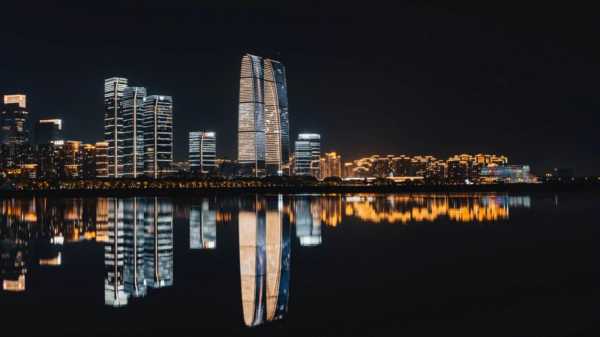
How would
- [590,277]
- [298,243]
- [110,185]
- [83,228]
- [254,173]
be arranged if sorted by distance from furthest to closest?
1. [254,173]
2. [110,185]
3. [83,228]
4. [298,243]
5. [590,277]

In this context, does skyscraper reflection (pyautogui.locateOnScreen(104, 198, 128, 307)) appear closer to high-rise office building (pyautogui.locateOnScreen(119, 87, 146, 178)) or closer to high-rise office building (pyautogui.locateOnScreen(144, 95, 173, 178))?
high-rise office building (pyautogui.locateOnScreen(144, 95, 173, 178))

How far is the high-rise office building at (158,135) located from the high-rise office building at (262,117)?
Answer: 22603mm

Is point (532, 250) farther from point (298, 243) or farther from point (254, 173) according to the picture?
point (254, 173)

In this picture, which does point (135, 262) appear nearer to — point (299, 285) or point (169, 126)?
point (299, 285)

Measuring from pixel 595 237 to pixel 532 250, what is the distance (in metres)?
5.25

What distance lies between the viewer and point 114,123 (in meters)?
188

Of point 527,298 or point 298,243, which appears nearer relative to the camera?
point 527,298

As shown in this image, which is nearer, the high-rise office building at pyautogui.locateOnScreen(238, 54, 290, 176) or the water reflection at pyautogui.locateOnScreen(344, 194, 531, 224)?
the water reflection at pyautogui.locateOnScreen(344, 194, 531, 224)

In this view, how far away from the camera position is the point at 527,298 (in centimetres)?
1058

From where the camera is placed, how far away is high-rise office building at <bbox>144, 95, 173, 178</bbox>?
180 meters

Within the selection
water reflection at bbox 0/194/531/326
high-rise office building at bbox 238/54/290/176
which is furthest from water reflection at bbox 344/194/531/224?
high-rise office building at bbox 238/54/290/176

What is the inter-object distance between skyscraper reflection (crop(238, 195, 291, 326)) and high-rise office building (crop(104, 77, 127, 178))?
17011 cm

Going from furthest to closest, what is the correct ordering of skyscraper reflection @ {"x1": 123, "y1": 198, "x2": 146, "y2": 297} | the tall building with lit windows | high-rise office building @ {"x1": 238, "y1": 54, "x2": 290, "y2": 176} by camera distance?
the tall building with lit windows → high-rise office building @ {"x1": 238, "y1": 54, "x2": 290, "y2": 176} → skyscraper reflection @ {"x1": 123, "y1": 198, "x2": 146, "y2": 297}

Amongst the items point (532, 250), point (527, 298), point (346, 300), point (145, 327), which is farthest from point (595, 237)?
point (145, 327)
